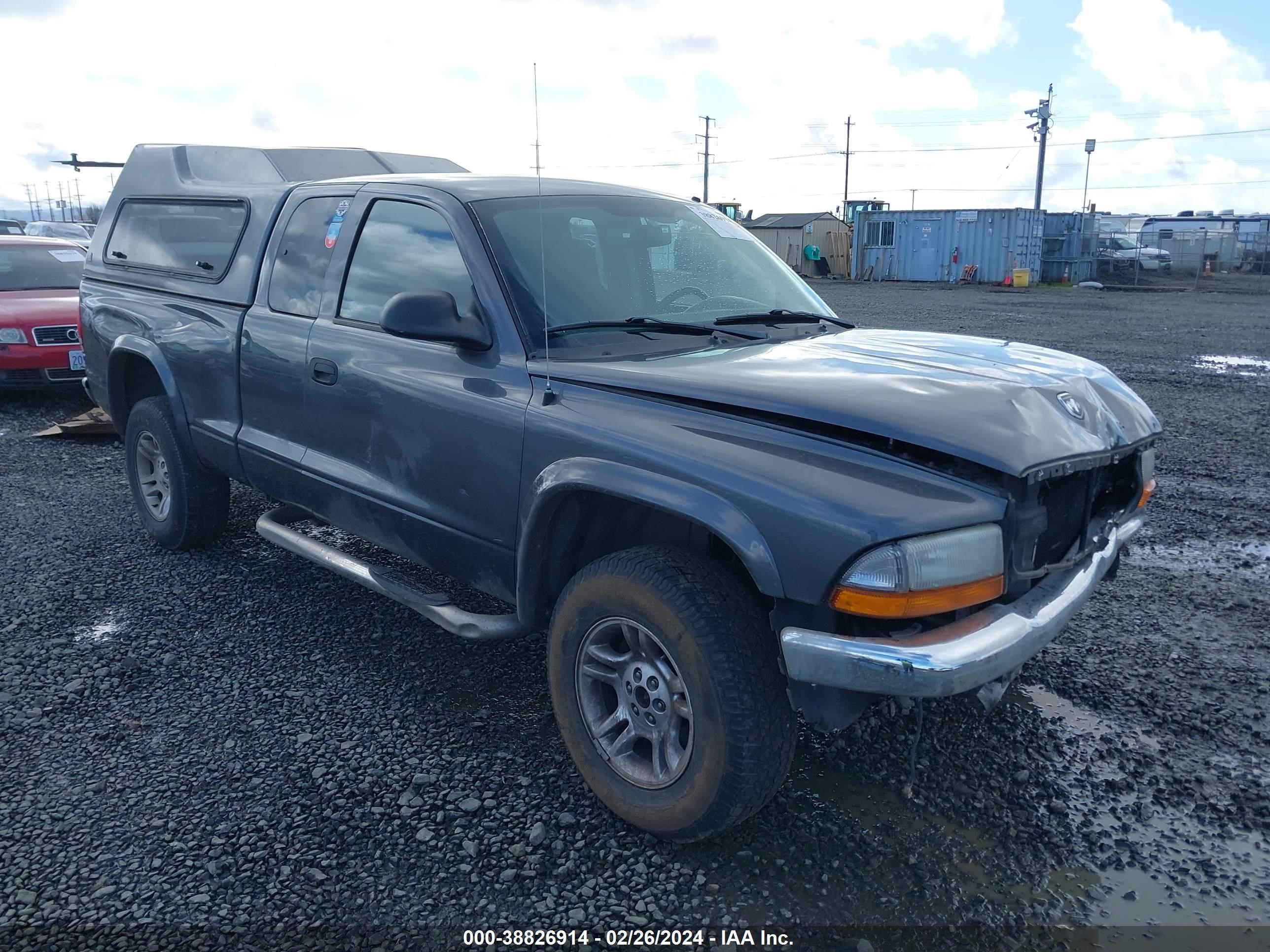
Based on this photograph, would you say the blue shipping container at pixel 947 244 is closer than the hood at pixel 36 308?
No

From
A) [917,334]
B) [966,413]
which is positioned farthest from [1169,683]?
[966,413]

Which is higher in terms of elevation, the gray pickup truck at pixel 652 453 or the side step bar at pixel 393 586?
the gray pickup truck at pixel 652 453

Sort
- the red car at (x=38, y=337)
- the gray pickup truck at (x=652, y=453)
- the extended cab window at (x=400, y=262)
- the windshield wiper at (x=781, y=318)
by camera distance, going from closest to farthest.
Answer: the gray pickup truck at (x=652, y=453)
the extended cab window at (x=400, y=262)
the windshield wiper at (x=781, y=318)
the red car at (x=38, y=337)

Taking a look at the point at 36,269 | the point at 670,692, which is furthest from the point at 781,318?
the point at 36,269

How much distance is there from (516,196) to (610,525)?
53.3 inches

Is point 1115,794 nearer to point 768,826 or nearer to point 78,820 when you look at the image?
point 768,826

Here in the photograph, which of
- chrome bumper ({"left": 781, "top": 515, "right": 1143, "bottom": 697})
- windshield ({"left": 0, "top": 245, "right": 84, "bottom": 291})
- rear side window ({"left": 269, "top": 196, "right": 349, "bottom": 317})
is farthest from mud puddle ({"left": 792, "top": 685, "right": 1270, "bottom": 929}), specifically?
windshield ({"left": 0, "top": 245, "right": 84, "bottom": 291})

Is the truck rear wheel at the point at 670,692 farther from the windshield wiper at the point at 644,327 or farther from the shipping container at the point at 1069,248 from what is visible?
the shipping container at the point at 1069,248

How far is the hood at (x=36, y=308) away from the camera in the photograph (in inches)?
348

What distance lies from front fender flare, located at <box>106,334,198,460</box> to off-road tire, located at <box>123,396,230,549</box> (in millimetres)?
63

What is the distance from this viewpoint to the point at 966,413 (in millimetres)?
2545

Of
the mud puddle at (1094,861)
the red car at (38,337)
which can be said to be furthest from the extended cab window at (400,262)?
the red car at (38,337)

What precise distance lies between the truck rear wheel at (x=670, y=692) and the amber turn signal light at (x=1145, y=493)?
1460 mm

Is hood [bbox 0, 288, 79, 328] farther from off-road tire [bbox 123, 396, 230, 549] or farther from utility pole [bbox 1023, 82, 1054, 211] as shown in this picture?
utility pole [bbox 1023, 82, 1054, 211]
